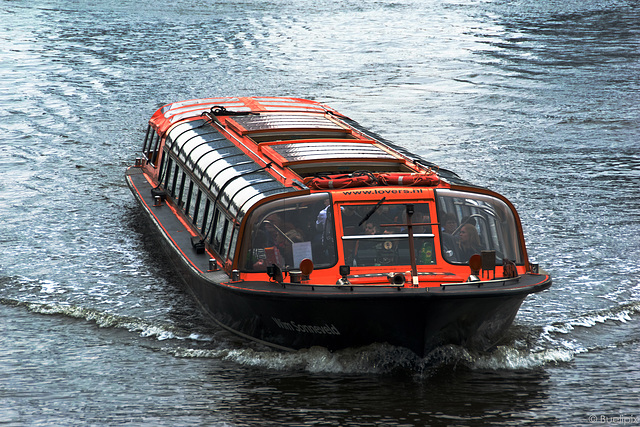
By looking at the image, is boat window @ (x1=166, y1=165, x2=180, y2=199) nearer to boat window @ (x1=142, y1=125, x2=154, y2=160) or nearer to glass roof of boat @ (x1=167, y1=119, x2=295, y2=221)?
glass roof of boat @ (x1=167, y1=119, x2=295, y2=221)

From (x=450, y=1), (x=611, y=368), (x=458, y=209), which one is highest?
(x=450, y=1)

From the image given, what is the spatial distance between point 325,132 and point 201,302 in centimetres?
403

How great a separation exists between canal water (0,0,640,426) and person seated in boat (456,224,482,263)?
53.4 inches

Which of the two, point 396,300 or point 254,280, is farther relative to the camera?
point 254,280

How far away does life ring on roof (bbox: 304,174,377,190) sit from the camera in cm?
1196

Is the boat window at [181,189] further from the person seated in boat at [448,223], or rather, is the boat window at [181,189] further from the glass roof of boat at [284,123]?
the person seated in boat at [448,223]

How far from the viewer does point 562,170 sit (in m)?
23.7

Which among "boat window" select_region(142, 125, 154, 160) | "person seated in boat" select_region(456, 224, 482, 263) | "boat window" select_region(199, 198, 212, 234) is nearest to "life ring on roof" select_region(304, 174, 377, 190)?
"person seated in boat" select_region(456, 224, 482, 263)

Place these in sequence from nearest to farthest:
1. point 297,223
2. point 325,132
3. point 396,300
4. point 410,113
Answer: point 396,300
point 297,223
point 325,132
point 410,113

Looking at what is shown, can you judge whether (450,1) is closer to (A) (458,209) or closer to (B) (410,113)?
(B) (410,113)

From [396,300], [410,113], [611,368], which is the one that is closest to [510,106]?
[410,113]

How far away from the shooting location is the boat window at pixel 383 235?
1174 cm

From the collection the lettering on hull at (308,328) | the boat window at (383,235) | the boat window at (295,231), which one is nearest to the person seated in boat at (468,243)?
the boat window at (383,235)

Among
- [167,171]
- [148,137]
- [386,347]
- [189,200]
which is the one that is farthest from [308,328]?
[148,137]
